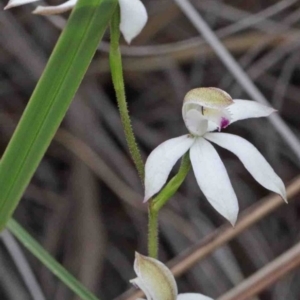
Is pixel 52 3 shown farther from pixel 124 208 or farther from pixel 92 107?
pixel 124 208

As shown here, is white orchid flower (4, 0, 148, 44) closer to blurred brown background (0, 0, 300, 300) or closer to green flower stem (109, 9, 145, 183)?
green flower stem (109, 9, 145, 183)

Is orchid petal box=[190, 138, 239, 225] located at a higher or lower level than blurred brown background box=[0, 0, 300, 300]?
lower

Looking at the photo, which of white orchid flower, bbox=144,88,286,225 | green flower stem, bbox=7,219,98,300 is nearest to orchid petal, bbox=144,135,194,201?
white orchid flower, bbox=144,88,286,225

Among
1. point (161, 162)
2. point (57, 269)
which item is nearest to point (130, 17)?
point (161, 162)

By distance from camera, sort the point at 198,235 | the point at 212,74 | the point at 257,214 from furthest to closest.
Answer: the point at 212,74
the point at 198,235
the point at 257,214

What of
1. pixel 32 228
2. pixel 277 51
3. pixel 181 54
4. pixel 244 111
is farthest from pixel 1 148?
pixel 244 111

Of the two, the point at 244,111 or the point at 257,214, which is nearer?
the point at 244,111
